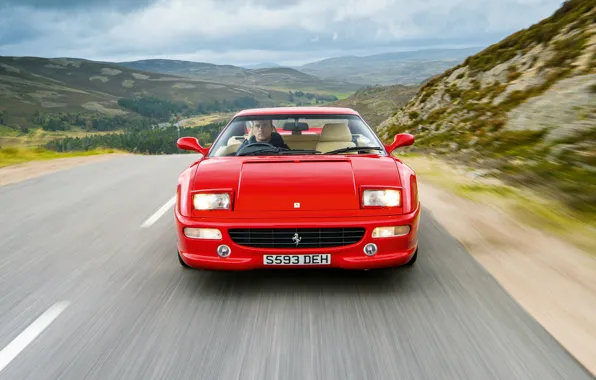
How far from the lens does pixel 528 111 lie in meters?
14.0

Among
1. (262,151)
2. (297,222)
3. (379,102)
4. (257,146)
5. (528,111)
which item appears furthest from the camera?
(379,102)

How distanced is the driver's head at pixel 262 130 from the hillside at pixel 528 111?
3895 mm

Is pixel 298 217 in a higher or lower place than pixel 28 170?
higher

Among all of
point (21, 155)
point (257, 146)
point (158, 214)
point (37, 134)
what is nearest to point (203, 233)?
point (257, 146)

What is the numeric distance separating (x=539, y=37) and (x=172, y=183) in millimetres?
18209

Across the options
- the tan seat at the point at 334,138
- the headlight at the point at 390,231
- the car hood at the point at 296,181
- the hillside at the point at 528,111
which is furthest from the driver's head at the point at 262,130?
the hillside at the point at 528,111

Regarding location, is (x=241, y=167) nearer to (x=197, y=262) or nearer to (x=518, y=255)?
(x=197, y=262)

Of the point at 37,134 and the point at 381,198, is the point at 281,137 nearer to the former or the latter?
the point at 381,198

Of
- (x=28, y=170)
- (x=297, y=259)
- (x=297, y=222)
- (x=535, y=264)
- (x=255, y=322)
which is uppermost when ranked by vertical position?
(x=297, y=222)

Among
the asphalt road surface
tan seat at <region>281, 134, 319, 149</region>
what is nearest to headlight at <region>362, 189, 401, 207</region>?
the asphalt road surface

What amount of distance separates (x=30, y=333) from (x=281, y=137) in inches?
127

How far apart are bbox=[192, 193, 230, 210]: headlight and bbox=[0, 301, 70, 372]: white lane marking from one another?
46.0 inches

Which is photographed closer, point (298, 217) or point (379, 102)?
point (298, 217)

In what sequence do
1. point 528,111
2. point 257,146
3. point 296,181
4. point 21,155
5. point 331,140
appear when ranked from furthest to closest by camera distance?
point 21,155 < point 528,111 < point 331,140 < point 257,146 < point 296,181
